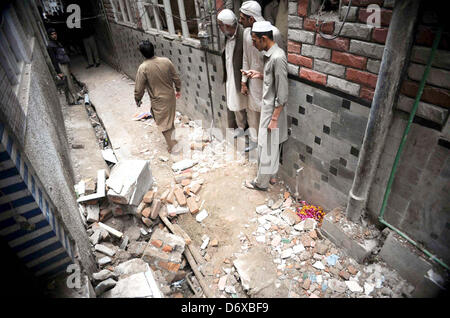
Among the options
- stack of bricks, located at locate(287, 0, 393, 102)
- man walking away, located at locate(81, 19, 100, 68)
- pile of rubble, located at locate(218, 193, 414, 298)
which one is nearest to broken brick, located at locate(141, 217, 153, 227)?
pile of rubble, located at locate(218, 193, 414, 298)

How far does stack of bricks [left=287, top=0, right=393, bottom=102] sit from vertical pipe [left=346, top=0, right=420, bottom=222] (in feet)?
0.67

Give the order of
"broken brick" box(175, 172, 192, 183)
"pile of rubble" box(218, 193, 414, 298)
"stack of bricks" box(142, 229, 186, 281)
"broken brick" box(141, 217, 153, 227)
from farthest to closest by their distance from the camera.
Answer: "broken brick" box(175, 172, 192, 183)
"broken brick" box(141, 217, 153, 227)
"stack of bricks" box(142, 229, 186, 281)
"pile of rubble" box(218, 193, 414, 298)

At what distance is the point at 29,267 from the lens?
2053 mm

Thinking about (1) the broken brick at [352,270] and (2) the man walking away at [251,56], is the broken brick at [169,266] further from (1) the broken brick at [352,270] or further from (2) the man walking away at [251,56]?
(2) the man walking away at [251,56]

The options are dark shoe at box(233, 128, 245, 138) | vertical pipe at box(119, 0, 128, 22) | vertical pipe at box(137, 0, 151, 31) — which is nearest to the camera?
dark shoe at box(233, 128, 245, 138)

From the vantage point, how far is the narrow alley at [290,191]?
197 centimetres

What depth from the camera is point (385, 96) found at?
2.09m

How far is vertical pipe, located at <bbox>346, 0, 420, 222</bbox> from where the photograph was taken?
1.79 m

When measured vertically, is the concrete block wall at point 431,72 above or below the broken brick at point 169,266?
above

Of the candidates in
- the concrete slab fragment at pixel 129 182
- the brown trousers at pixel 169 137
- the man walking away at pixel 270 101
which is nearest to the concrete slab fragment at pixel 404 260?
the man walking away at pixel 270 101

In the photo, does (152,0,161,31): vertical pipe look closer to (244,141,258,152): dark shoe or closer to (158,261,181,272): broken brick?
(244,141,258,152): dark shoe

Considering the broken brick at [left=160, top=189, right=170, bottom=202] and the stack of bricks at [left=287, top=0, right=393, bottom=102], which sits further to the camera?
the broken brick at [left=160, top=189, right=170, bottom=202]

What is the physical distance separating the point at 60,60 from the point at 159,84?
4334mm

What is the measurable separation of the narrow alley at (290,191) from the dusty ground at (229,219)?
0.7 inches
